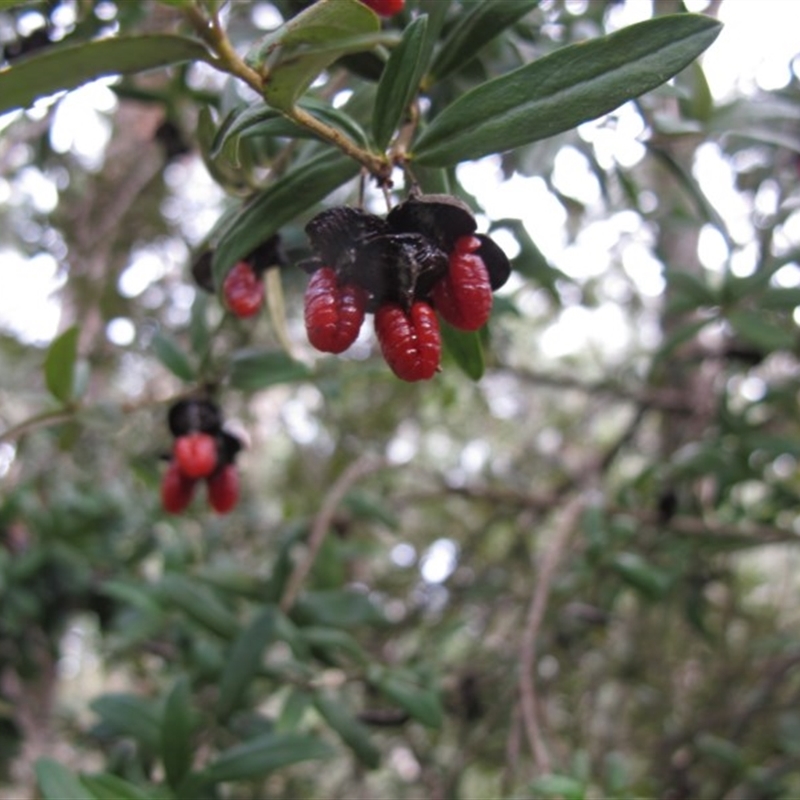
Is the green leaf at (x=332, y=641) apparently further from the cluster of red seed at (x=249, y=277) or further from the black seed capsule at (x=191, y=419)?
the cluster of red seed at (x=249, y=277)

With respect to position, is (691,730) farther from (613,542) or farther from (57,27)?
(57,27)

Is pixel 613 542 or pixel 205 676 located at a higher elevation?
pixel 205 676

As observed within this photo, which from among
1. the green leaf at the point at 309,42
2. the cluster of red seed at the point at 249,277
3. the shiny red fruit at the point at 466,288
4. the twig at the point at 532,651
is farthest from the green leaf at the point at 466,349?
the twig at the point at 532,651

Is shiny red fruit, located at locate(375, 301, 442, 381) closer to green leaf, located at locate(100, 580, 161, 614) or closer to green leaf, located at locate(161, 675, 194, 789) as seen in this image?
green leaf, located at locate(161, 675, 194, 789)

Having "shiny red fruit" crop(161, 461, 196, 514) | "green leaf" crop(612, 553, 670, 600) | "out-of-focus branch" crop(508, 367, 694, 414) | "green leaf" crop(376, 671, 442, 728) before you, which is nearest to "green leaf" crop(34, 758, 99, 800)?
"shiny red fruit" crop(161, 461, 196, 514)

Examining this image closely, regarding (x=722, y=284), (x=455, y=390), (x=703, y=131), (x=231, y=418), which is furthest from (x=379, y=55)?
(x=231, y=418)

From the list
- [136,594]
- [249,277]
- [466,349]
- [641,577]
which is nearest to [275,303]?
[249,277]
